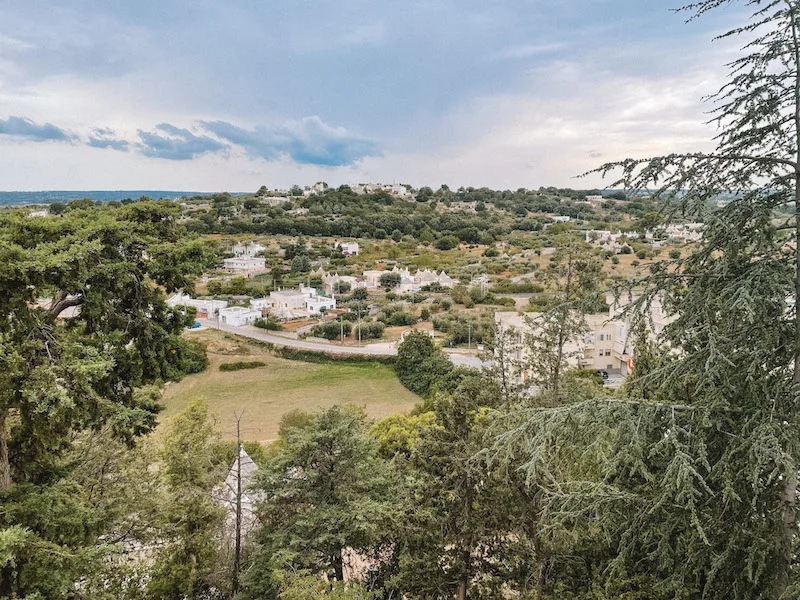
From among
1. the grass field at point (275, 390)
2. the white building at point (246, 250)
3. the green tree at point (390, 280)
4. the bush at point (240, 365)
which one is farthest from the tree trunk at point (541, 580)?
the white building at point (246, 250)

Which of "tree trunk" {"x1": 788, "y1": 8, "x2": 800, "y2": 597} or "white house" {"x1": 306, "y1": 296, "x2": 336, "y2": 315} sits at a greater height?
"tree trunk" {"x1": 788, "y1": 8, "x2": 800, "y2": 597}

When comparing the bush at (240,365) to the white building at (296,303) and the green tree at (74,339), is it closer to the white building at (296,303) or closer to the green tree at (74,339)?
the white building at (296,303)

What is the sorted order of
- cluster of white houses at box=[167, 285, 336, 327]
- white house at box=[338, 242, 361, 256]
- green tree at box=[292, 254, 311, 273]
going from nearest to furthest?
cluster of white houses at box=[167, 285, 336, 327] < green tree at box=[292, 254, 311, 273] < white house at box=[338, 242, 361, 256]

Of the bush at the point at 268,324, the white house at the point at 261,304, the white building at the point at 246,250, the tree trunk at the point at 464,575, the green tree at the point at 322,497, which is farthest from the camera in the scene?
the white building at the point at 246,250

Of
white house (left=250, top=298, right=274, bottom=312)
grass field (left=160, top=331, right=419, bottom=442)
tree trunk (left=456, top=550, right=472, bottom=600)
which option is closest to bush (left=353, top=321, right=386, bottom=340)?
grass field (left=160, top=331, right=419, bottom=442)

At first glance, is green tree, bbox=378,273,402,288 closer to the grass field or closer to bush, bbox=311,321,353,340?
bush, bbox=311,321,353,340
